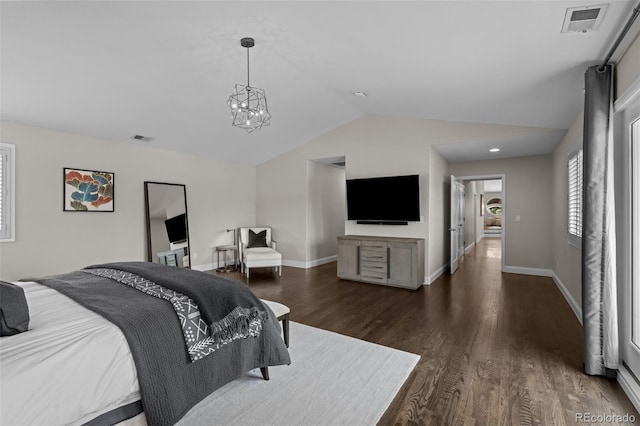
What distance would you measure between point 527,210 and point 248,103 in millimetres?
5660

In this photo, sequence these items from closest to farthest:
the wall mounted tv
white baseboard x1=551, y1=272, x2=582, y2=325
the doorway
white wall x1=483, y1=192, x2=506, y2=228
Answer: white baseboard x1=551, y1=272, x2=582, y2=325
the wall mounted tv
the doorway
white wall x1=483, y1=192, x2=506, y2=228

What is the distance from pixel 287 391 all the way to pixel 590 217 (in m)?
2.60

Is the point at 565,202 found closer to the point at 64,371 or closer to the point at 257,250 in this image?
the point at 257,250

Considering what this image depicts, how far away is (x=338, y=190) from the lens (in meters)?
7.75

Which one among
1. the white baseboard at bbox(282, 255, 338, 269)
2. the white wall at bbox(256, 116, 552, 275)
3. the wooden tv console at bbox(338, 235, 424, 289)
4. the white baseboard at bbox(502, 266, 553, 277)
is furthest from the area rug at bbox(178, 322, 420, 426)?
the white baseboard at bbox(502, 266, 553, 277)

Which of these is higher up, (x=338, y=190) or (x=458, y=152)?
(x=458, y=152)

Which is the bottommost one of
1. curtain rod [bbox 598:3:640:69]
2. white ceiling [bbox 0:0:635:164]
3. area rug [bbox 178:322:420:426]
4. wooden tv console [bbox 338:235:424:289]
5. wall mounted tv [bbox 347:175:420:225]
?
area rug [bbox 178:322:420:426]

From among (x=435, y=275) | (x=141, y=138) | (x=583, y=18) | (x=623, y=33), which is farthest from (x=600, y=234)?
(x=141, y=138)

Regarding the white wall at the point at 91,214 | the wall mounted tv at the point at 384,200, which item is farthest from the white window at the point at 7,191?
the wall mounted tv at the point at 384,200

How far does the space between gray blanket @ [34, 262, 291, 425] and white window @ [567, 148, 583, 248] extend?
3.67 metres

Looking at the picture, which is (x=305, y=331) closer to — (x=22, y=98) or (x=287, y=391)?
(x=287, y=391)

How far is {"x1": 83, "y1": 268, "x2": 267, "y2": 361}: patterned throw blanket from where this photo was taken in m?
1.79

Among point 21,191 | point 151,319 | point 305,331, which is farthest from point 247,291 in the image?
point 21,191

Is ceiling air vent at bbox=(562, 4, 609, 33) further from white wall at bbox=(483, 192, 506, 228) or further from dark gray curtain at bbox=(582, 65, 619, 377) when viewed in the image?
white wall at bbox=(483, 192, 506, 228)
